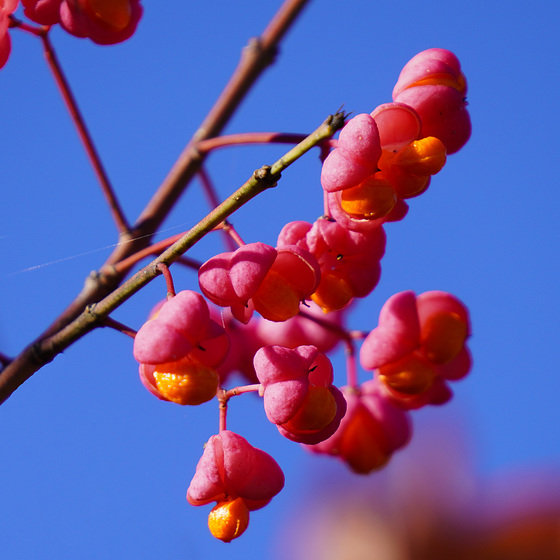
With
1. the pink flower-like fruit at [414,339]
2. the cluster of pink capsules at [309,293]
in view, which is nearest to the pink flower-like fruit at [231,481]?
the cluster of pink capsules at [309,293]

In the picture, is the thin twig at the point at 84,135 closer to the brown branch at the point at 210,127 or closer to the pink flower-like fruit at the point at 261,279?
the brown branch at the point at 210,127

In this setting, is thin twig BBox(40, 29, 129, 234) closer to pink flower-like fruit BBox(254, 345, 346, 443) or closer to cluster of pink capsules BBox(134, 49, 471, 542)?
cluster of pink capsules BBox(134, 49, 471, 542)

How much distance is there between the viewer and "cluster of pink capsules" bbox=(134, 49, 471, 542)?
665 mm

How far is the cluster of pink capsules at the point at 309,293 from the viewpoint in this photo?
2.18 ft

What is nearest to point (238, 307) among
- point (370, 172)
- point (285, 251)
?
point (285, 251)

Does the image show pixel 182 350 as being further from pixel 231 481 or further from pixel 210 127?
pixel 210 127

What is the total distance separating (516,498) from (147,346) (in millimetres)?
2535

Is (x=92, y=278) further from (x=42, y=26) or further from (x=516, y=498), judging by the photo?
(x=516, y=498)

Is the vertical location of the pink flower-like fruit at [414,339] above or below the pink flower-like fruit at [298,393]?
above

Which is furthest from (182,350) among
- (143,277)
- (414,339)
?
(414,339)

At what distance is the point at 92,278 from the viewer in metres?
0.86

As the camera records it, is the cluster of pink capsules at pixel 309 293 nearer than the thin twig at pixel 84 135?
Yes

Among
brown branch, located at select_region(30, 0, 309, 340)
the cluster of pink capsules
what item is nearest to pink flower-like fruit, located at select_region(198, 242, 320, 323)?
the cluster of pink capsules

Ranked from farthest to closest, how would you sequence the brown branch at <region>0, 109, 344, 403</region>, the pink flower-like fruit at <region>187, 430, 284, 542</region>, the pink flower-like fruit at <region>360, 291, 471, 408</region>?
1. the pink flower-like fruit at <region>360, 291, 471, 408</region>
2. the pink flower-like fruit at <region>187, 430, 284, 542</region>
3. the brown branch at <region>0, 109, 344, 403</region>
